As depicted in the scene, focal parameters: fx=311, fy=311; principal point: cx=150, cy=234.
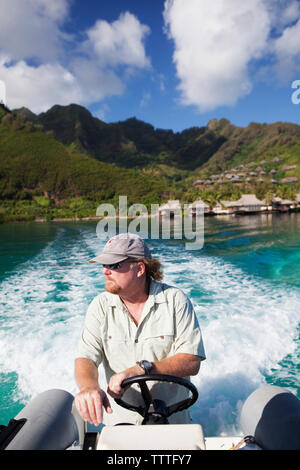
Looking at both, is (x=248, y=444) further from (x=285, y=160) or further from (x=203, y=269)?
(x=285, y=160)

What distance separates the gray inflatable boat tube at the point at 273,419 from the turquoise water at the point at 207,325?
1.06 meters

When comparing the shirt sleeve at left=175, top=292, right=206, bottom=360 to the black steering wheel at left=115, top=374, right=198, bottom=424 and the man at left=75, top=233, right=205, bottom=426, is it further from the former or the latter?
the black steering wheel at left=115, top=374, right=198, bottom=424

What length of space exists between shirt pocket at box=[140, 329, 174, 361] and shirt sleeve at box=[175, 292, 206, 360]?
0.05 metres


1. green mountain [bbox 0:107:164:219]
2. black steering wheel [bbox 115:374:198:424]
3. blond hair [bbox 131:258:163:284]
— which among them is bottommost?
black steering wheel [bbox 115:374:198:424]

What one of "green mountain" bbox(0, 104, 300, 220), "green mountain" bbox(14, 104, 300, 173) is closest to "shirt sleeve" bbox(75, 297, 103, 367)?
"green mountain" bbox(0, 104, 300, 220)

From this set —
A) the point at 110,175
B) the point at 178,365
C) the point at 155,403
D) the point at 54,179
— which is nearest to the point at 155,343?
the point at 178,365

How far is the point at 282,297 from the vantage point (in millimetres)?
5832

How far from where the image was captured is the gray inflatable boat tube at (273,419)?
56.4 inches

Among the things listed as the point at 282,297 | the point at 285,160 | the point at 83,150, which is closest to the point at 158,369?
the point at 282,297

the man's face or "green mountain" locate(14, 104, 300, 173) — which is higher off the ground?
"green mountain" locate(14, 104, 300, 173)

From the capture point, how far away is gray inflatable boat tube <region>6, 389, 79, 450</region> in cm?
144

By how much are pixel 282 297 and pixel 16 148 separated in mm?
103264

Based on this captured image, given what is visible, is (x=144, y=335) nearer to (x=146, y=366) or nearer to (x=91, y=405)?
(x=146, y=366)

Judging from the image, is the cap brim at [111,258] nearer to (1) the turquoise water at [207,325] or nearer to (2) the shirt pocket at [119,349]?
(2) the shirt pocket at [119,349]
